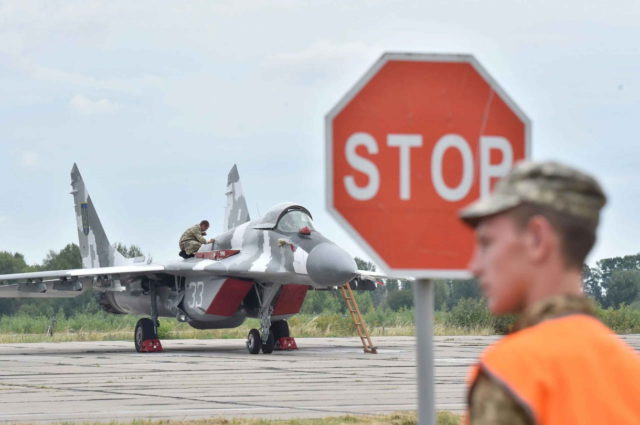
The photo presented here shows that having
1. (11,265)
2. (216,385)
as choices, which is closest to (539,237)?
(216,385)

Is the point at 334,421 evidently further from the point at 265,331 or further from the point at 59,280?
the point at 59,280

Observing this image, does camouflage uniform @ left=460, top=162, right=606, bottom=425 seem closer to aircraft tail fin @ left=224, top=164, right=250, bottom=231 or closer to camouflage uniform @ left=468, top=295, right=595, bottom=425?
camouflage uniform @ left=468, top=295, right=595, bottom=425

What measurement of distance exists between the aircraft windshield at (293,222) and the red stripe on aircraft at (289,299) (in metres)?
1.96

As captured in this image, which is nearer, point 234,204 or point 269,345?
point 269,345

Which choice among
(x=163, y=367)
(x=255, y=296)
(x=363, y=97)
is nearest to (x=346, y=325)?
(x=255, y=296)

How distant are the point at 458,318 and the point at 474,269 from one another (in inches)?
1663

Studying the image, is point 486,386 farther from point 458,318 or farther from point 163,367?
point 458,318

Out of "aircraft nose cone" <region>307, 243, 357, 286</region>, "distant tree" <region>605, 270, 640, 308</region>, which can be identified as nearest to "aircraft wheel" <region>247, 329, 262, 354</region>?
"aircraft nose cone" <region>307, 243, 357, 286</region>

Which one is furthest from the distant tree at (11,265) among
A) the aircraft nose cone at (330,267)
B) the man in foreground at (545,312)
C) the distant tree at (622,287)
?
the man in foreground at (545,312)

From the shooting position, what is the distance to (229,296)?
1029 inches

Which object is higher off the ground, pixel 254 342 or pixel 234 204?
pixel 234 204

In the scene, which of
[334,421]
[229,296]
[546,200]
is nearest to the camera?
[546,200]

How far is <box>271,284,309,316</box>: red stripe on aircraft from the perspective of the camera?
26.2 metres

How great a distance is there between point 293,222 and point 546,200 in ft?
73.8
